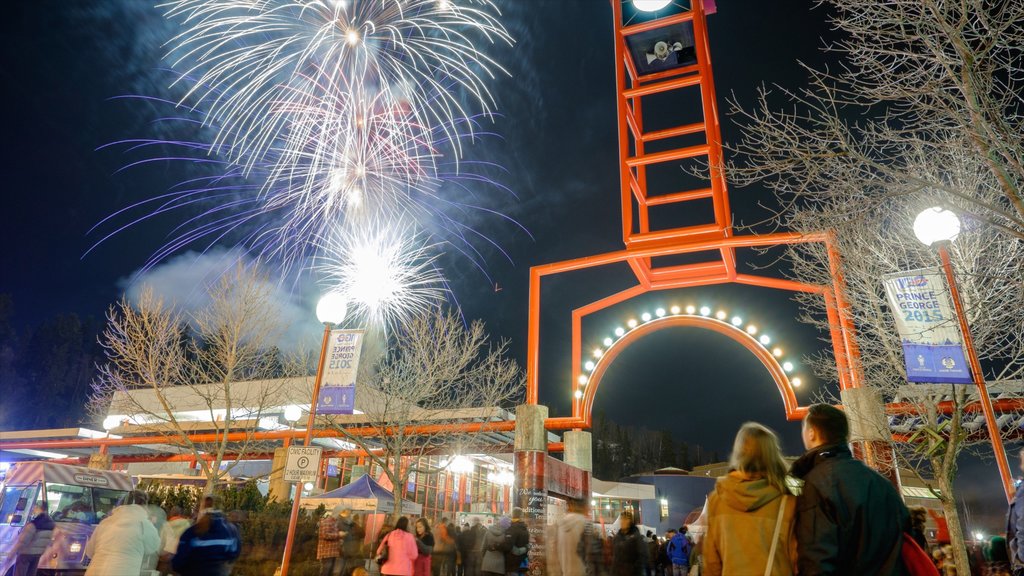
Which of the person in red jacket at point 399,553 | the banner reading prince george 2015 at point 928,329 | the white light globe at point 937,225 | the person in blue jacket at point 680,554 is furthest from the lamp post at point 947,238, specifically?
the person in blue jacket at point 680,554

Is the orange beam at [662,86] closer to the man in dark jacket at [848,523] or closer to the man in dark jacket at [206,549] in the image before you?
the man in dark jacket at [206,549]

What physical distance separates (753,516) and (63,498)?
18071 millimetres


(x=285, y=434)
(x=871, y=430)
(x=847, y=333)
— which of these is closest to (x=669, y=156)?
(x=847, y=333)

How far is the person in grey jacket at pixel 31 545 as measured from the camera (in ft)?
36.2

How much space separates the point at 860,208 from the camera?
8.60 metres

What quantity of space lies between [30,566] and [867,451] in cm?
1718

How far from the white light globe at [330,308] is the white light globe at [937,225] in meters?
8.97

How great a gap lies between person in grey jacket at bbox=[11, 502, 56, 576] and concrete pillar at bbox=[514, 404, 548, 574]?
370 inches

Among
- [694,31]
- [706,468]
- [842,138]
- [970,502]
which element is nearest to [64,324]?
[706,468]

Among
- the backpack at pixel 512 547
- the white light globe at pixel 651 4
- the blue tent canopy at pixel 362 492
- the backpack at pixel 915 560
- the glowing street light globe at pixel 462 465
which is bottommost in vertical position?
the backpack at pixel 512 547

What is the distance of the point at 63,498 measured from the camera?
15297 millimetres

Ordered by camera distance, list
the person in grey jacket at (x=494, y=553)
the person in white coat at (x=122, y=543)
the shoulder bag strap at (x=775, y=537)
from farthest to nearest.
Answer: the person in grey jacket at (x=494, y=553) < the person in white coat at (x=122, y=543) < the shoulder bag strap at (x=775, y=537)

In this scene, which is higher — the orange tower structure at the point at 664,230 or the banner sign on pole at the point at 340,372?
the orange tower structure at the point at 664,230

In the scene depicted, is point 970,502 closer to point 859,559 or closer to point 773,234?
point 773,234
